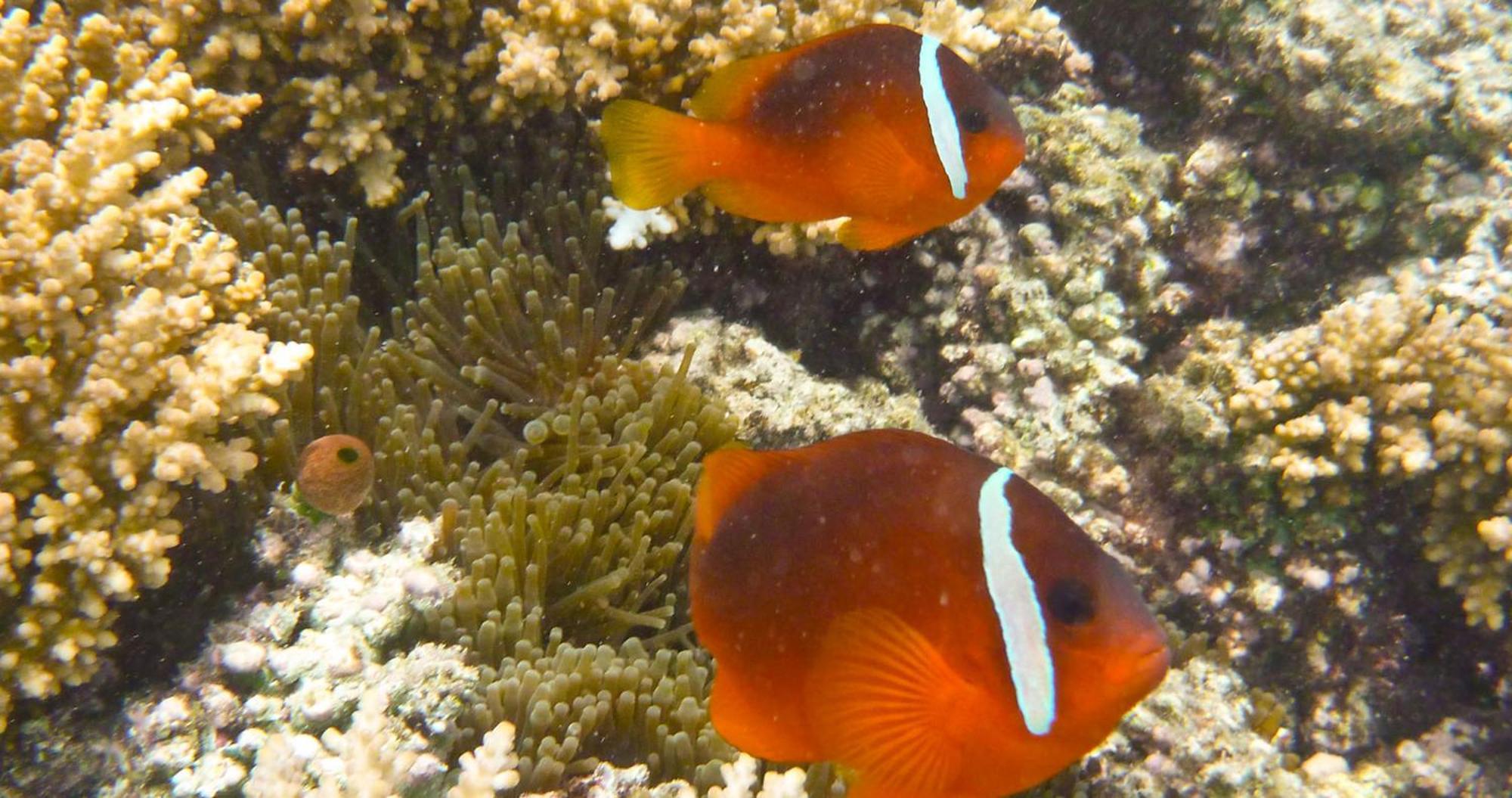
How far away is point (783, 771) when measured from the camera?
1.95m

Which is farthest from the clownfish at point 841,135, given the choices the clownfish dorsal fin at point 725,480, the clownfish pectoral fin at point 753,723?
the clownfish pectoral fin at point 753,723

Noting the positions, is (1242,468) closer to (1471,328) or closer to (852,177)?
(1471,328)

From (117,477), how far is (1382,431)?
3.41 meters

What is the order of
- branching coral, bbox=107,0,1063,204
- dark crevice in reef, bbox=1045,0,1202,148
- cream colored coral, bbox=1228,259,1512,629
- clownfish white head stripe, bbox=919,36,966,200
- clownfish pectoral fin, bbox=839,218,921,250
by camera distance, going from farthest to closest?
dark crevice in reef, bbox=1045,0,1202,148 < cream colored coral, bbox=1228,259,1512,629 < branching coral, bbox=107,0,1063,204 < clownfish pectoral fin, bbox=839,218,921,250 < clownfish white head stripe, bbox=919,36,966,200

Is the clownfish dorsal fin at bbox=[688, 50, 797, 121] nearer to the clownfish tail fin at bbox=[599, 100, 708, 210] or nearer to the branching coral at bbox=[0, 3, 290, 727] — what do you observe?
the clownfish tail fin at bbox=[599, 100, 708, 210]

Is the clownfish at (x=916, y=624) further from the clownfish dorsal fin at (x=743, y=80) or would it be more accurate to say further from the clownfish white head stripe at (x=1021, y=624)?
the clownfish dorsal fin at (x=743, y=80)

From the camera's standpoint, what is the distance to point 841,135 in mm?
2123

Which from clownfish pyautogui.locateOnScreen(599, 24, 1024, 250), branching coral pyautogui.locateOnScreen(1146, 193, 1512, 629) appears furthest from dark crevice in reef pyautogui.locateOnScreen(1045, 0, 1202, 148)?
clownfish pyautogui.locateOnScreen(599, 24, 1024, 250)

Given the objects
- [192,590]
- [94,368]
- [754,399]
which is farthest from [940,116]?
[192,590]

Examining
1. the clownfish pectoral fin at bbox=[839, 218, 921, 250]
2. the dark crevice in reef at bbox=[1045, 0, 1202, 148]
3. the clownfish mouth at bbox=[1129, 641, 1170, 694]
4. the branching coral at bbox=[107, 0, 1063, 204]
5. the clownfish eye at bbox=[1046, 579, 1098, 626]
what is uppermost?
the dark crevice in reef at bbox=[1045, 0, 1202, 148]

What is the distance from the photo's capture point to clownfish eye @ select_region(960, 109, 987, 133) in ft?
6.98

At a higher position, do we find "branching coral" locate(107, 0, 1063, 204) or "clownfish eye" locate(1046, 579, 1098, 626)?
"branching coral" locate(107, 0, 1063, 204)

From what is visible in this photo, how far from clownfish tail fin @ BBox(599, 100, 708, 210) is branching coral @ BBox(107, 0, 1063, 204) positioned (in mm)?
544

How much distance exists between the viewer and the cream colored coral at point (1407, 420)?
9.28 ft
